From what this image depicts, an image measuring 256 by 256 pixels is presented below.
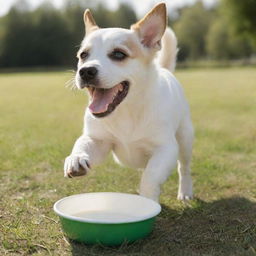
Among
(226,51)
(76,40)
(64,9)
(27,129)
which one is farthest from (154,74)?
(64,9)

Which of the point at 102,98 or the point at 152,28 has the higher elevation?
the point at 152,28

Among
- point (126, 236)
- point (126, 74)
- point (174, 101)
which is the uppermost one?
point (126, 74)

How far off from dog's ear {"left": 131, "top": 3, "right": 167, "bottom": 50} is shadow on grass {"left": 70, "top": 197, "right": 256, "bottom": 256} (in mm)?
1371

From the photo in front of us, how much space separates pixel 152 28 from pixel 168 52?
1.18 m

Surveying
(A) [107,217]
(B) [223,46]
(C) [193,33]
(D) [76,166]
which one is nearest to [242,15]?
(B) [223,46]

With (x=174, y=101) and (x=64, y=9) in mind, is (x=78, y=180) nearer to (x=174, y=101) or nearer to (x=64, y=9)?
(x=174, y=101)

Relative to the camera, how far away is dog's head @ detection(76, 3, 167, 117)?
3.47 metres

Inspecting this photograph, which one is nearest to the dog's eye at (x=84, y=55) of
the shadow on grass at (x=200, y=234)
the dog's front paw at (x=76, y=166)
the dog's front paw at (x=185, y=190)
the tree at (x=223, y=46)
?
the dog's front paw at (x=76, y=166)

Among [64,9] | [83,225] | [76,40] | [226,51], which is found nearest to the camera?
[83,225]

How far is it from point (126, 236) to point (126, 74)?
4.05 feet

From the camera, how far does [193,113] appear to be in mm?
10352

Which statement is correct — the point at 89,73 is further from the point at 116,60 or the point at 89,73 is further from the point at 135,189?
the point at 135,189

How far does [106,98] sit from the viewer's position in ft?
11.8

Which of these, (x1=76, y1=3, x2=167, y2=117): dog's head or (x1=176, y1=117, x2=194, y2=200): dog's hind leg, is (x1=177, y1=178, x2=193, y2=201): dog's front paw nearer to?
(x1=176, y1=117, x2=194, y2=200): dog's hind leg
